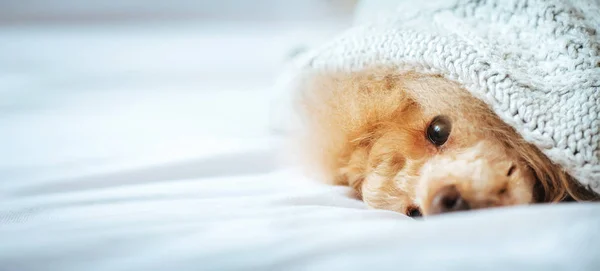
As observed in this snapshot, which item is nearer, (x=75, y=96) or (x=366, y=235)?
(x=366, y=235)

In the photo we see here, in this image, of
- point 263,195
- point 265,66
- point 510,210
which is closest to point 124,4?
point 265,66

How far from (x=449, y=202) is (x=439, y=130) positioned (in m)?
0.13

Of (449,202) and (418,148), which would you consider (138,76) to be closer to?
(418,148)

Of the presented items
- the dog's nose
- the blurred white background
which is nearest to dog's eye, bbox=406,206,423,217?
the dog's nose

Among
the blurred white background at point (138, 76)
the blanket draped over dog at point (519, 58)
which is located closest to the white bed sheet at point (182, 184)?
the blurred white background at point (138, 76)

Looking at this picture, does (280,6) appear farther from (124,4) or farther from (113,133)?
(113,133)

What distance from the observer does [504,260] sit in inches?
18.7

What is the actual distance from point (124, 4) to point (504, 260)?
129cm

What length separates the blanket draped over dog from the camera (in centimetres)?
65

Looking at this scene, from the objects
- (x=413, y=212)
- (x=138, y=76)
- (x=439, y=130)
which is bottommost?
(x=413, y=212)

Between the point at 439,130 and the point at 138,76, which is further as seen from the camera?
the point at 138,76

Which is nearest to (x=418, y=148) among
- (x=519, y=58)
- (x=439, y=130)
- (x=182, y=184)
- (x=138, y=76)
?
(x=439, y=130)

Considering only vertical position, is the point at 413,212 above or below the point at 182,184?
below

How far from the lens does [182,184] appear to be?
853 mm
